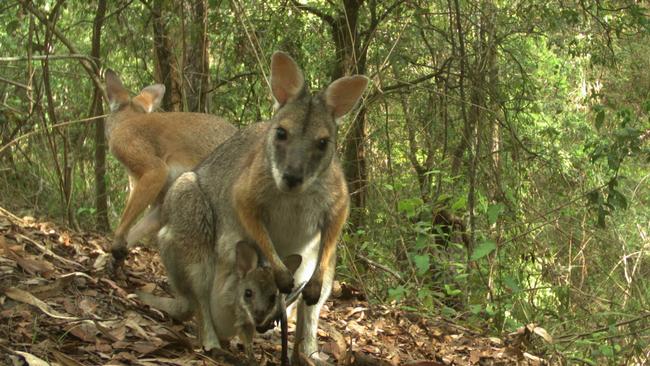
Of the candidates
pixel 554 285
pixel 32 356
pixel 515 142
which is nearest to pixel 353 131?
pixel 515 142

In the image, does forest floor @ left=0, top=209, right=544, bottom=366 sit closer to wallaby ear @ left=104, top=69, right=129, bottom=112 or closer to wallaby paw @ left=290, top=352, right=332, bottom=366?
wallaby paw @ left=290, top=352, right=332, bottom=366

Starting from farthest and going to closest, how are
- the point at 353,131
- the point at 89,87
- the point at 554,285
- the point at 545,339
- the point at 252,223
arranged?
1. the point at 89,87
2. the point at 353,131
3. the point at 554,285
4. the point at 545,339
5. the point at 252,223

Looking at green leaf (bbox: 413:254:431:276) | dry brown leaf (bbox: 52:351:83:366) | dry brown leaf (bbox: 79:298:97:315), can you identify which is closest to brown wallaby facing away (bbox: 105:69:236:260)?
dry brown leaf (bbox: 79:298:97:315)

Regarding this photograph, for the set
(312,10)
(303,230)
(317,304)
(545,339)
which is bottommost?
(545,339)

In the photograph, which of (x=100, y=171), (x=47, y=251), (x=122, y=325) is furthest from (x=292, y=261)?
(x=100, y=171)

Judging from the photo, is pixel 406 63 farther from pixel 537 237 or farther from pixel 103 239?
pixel 103 239

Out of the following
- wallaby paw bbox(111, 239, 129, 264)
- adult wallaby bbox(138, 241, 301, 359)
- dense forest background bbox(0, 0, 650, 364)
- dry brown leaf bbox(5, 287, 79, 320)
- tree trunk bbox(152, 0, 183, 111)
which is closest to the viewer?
dry brown leaf bbox(5, 287, 79, 320)

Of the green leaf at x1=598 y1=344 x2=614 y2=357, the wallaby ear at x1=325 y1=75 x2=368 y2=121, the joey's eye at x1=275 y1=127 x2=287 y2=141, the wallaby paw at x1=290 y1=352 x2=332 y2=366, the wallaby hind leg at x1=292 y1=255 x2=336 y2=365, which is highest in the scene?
the wallaby ear at x1=325 y1=75 x2=368 y2=121

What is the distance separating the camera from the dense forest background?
7348 millimetres

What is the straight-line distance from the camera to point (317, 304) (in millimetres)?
5141

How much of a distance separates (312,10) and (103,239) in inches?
156

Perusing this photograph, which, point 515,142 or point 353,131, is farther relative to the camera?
point 353,131

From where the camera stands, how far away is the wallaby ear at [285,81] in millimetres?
5129

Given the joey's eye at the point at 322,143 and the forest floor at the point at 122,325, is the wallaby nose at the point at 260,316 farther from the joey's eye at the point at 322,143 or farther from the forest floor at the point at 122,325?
the joey's eye at the point at 322,143
